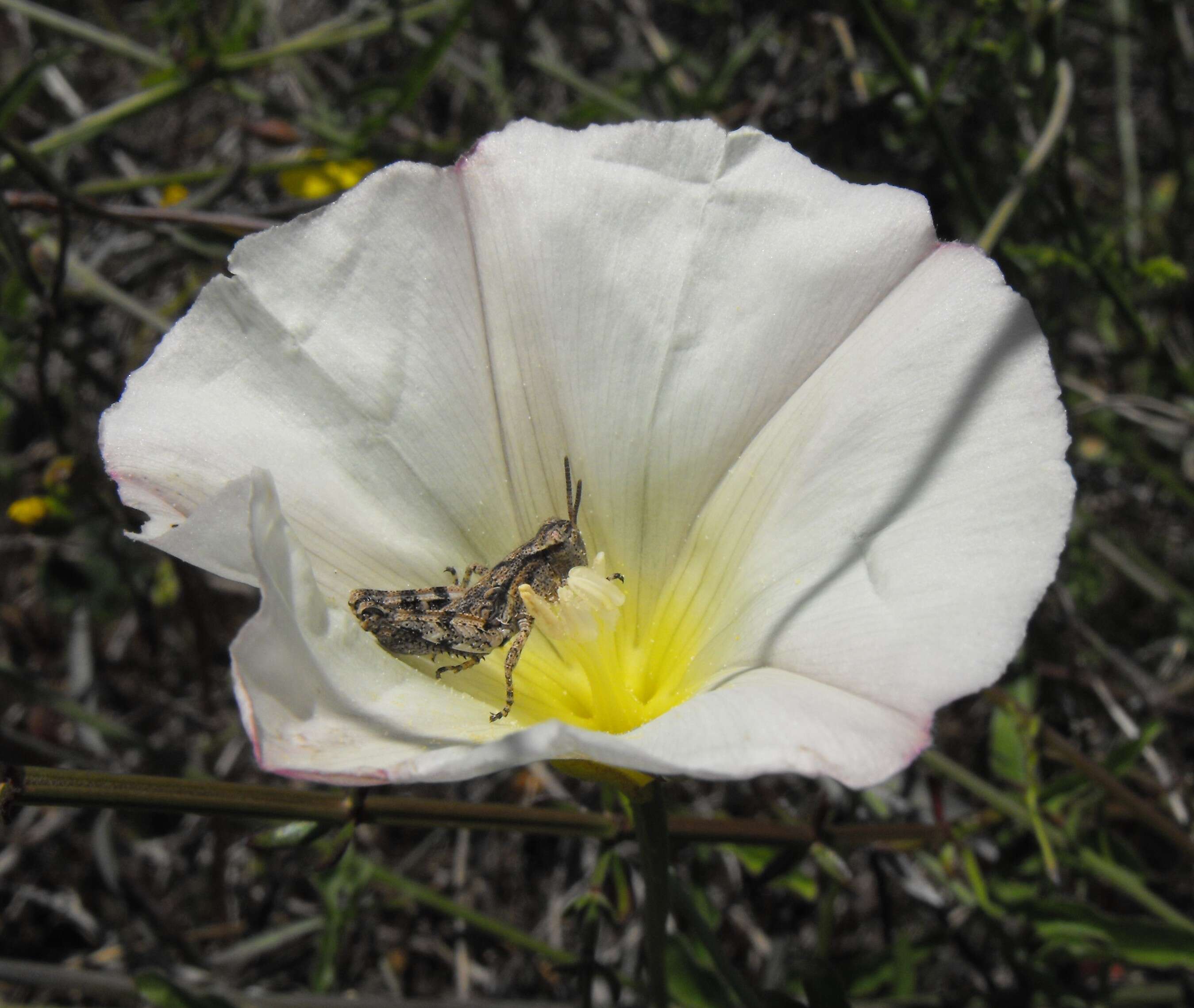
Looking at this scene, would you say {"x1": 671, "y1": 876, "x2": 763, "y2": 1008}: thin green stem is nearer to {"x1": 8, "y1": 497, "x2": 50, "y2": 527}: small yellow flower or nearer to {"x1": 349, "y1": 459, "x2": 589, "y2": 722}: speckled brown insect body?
{"x1": 349, "y1": 459, "x2": 589, "y2": 722}: speckled brown insect body

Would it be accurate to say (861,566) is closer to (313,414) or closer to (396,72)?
(313,414)

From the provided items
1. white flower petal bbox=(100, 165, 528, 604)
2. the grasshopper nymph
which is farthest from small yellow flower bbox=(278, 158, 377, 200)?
the grasshopper nymph

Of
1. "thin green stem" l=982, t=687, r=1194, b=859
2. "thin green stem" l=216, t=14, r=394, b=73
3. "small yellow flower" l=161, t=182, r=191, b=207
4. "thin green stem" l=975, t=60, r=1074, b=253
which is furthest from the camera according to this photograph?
"small yellow flower" l=161, t=182, r=191, b=207

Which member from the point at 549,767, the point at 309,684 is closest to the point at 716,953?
the point at 549,767

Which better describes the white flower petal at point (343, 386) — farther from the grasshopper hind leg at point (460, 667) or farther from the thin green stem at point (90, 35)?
the thin green stem at point (90, 35)

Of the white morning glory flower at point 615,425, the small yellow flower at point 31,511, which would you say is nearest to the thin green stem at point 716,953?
the white morning glory flower at point 615,425

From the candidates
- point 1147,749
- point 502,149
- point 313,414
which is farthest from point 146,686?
point 1147,749
